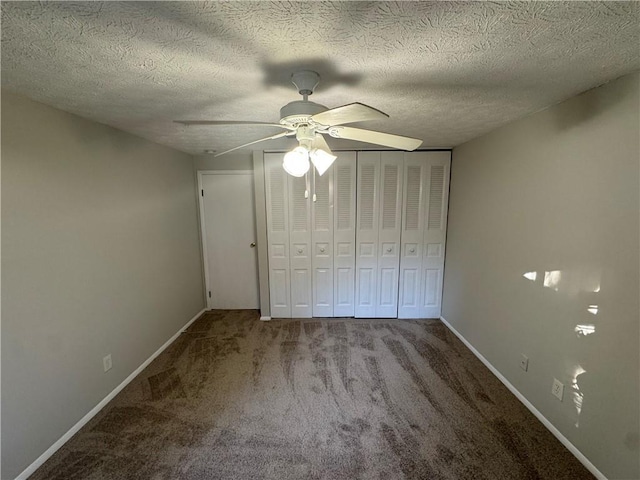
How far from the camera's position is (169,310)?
2.94 metres

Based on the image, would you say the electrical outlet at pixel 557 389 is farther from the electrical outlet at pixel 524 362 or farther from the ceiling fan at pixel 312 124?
the ceiling fan at pixel 312 124

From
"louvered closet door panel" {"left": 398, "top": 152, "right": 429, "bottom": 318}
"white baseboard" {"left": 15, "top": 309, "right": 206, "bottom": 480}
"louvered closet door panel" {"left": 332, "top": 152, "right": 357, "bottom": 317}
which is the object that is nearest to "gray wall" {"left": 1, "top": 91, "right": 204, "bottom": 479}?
"white baseboard" {"left": 15, "top": 309, "right": 206, "bottom": 480}

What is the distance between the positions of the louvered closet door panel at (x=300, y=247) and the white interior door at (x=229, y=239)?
1.99 ft

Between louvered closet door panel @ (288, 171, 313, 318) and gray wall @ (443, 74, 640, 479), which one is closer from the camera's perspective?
gray wall @ (443, 74, 640, 479)

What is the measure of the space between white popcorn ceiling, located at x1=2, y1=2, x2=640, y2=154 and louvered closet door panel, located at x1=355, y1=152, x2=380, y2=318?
1.39m

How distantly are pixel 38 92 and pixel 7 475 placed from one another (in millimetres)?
2045

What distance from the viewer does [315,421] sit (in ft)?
6.31

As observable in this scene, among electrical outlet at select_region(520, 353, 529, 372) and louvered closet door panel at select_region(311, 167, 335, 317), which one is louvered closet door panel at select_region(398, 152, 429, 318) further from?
electrical outlet at select_region(520, 353, 529, 372)

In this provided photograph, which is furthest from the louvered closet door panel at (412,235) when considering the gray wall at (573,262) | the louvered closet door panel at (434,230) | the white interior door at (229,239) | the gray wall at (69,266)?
the gray wall at (69,266)

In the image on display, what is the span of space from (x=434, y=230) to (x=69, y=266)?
3433 mm

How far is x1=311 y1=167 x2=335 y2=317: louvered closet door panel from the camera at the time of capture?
3260 mm

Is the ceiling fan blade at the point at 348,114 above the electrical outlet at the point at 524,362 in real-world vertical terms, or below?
above

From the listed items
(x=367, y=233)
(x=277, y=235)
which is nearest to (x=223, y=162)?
(x=277, y=235)

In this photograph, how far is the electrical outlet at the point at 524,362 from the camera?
6.65ft
